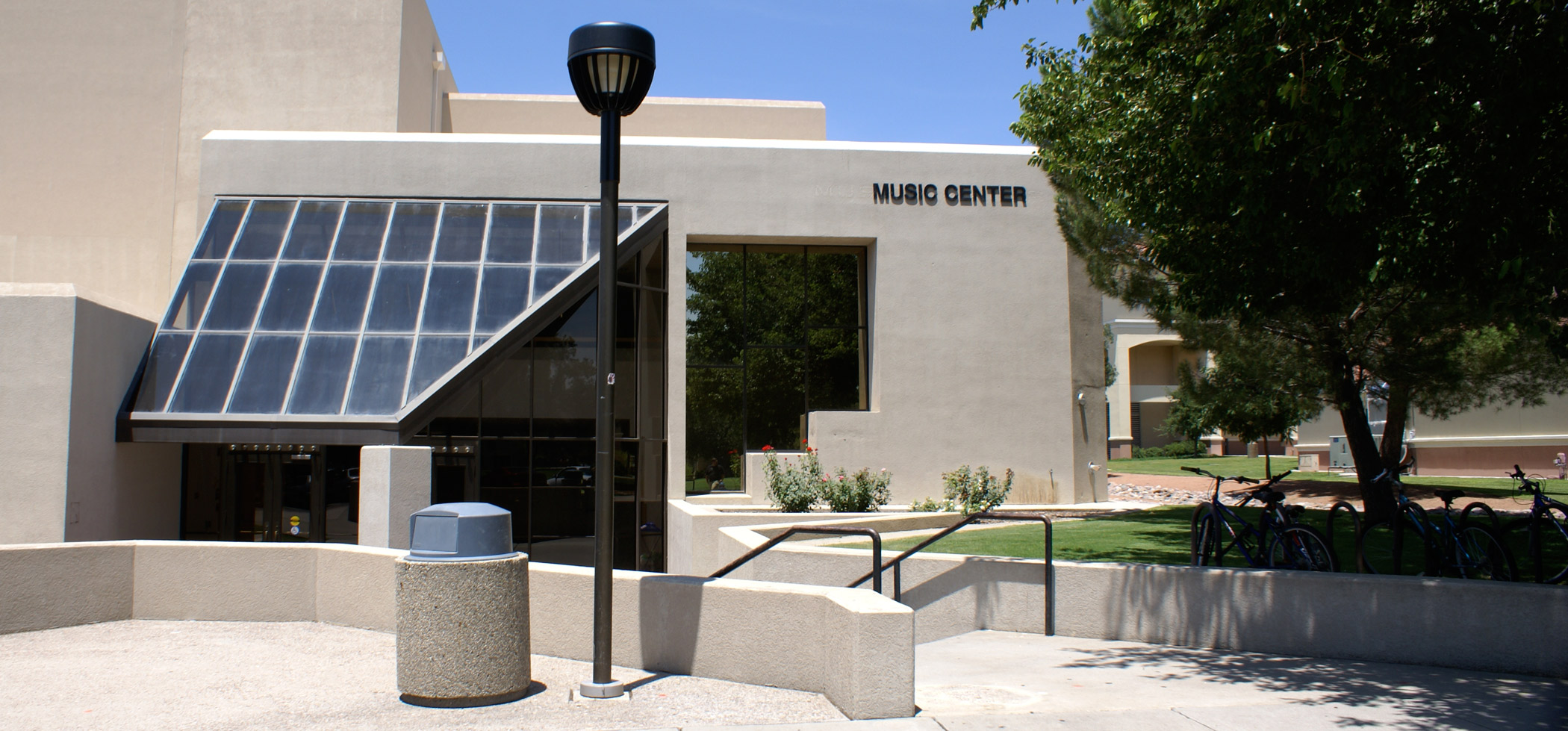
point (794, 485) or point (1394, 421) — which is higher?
point (1394, 421)

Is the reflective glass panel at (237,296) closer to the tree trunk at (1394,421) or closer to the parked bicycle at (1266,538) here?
the parked bicycle at (1266,538)

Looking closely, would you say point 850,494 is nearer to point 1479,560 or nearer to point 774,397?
point 1479,560

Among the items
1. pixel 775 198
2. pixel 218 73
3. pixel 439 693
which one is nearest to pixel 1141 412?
pixel 775 198

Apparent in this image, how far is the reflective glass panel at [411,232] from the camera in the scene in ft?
58.3

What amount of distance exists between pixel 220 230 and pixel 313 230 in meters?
1.57

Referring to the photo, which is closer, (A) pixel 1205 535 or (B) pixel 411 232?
(A) pixel 1205 535

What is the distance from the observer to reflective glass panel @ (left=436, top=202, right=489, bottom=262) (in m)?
17.8

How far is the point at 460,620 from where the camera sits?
21.3ft

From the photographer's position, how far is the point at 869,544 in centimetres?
1195

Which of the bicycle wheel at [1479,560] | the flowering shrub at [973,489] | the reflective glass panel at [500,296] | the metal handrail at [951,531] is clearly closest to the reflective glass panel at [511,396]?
the reflective glass panel at [500,296]

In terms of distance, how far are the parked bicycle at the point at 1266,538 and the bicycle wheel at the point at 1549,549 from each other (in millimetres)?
1547

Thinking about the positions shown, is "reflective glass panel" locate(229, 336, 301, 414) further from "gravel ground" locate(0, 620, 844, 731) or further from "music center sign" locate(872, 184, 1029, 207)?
"music center sign" locate(872, 184, 1029, 207)

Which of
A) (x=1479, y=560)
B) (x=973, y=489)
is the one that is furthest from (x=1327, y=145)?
(x=973, y=489)

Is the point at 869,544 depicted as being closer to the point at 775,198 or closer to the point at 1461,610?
the point at 1461,610
